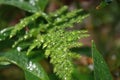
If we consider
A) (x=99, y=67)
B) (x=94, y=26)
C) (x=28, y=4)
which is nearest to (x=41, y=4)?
(x=28, y=4)

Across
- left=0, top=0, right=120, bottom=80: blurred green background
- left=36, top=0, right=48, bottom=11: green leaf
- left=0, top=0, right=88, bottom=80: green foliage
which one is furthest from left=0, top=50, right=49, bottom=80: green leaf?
left=0, top=0, right=120, bottom=80: blurred green background

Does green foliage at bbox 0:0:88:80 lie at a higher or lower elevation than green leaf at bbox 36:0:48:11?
lower

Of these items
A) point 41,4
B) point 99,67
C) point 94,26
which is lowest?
point 94,26

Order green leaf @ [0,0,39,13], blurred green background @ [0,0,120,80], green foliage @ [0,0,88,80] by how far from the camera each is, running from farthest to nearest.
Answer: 1. blurred green background @ [0,0,120,80]
2. green leaf @ [0,0,39,13]
3. green foliage @ [0,0,88,80]

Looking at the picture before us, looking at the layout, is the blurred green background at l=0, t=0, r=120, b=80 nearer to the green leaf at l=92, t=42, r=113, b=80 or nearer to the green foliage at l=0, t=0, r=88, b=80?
the green foliage at l=0, t=0, r=88, b=80

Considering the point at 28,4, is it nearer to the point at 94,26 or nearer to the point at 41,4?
the point at 41,4

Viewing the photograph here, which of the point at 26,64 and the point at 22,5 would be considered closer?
the point at 26,64

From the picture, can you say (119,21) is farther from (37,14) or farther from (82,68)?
(37,14)

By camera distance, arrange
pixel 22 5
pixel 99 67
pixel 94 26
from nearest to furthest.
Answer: pixel 99 67, pixel 22 5, pixel 94 26

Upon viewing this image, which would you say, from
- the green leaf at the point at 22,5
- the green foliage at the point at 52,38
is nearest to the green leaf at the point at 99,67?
the green foliage at the point at 52,38
